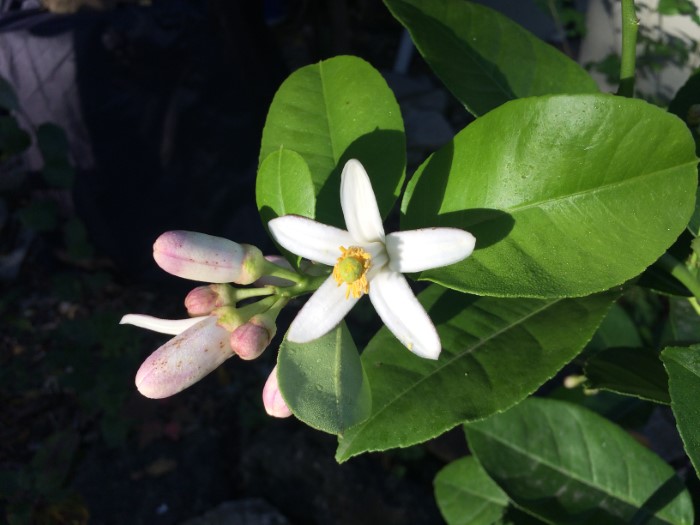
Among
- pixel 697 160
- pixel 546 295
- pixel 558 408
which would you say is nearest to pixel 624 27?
pixel 697 160

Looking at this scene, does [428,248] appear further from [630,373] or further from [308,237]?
[630,373]

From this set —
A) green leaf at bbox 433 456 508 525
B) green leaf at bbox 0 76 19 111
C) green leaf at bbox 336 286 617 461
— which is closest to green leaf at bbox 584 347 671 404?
green leaf at bbox 336 286 617 461

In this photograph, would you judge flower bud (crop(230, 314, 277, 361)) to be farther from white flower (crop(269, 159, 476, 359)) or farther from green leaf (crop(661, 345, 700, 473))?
green leaf (crop(661, 345, 700, 473))

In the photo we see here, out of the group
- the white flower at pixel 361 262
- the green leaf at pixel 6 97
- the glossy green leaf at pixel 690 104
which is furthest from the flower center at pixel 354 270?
the green leaf at pixel 6 97

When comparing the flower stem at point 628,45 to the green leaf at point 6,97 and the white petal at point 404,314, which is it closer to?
the white petal at point 404,314

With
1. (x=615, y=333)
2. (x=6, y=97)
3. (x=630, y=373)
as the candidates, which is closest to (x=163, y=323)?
(x=630, y=373)
